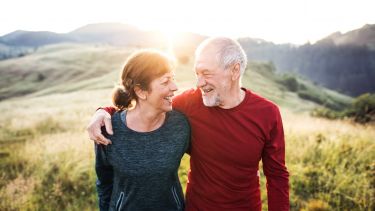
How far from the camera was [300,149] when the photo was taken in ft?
24.8

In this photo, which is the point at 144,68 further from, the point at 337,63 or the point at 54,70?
the point at 337,63

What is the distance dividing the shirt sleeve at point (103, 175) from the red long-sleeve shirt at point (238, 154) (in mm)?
774

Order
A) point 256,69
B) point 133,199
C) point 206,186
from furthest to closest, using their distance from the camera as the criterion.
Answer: point 256,69, point 206,186, point 133,199

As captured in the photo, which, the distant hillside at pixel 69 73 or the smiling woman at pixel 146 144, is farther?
the distant hillside at pixel 69 73

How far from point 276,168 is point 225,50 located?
112 cm

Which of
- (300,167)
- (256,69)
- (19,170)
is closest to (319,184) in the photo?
(300,167)

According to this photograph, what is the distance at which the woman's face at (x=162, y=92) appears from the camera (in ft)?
9.57

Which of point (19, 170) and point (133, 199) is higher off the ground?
point (133, 199)

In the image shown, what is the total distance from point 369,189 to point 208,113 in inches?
156

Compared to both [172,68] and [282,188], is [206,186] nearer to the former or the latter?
[282,188]

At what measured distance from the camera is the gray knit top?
284 centimetres

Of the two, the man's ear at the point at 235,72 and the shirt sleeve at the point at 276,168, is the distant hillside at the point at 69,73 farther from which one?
the shirt sleeve at the point at 276,168

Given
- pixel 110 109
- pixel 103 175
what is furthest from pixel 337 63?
pixel 103 175

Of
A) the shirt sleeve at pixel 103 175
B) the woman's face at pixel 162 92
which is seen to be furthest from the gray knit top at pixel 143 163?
the woman's face at pixel 162 92
